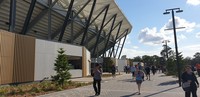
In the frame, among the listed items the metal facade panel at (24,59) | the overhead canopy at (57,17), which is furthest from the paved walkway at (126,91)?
the overhead canopy at (57,17)

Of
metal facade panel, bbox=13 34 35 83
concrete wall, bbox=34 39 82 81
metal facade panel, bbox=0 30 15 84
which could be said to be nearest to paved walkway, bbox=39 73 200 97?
metal facade panel, bbox=0 30 15 84

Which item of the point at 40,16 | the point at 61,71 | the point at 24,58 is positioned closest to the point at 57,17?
the point at 40,16

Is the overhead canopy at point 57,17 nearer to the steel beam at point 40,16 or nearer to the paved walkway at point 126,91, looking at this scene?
the steel beam at point 40,16

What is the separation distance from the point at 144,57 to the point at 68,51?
122357mm

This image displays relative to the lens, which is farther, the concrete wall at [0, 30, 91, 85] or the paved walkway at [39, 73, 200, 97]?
the concrete wall at [0, 30, 91, 85]

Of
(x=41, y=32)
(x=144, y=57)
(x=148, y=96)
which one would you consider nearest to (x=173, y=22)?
(x=148, y=96)

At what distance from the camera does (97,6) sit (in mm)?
44594

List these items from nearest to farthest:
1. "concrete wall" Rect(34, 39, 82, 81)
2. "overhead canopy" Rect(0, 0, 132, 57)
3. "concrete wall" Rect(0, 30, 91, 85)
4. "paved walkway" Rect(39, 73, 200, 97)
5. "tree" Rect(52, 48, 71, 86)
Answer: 1. "paved walkway" Rect(39, 73, 200, 97)
2. "tree" Rect(52, 48, 71, 86)
3. "concrete wall" Rect(0, 30, 91, 85)
4. "concrete wall" Rect(34, 39, 82, 81)
5. "overhead canopy" Rect(0, 0, 132, 57)

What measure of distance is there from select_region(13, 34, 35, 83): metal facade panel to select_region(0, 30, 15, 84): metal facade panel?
484mm

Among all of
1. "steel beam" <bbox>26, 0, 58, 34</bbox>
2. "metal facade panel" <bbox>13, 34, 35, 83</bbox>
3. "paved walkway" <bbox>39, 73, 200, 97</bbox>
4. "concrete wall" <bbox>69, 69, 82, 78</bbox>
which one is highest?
"steel beam" <bbox>26, 0, 58, 34</bbox>

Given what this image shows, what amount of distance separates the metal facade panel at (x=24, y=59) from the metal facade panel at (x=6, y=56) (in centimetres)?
48

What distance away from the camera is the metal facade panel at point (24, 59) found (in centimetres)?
1919

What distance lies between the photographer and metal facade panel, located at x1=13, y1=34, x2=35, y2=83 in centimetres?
1919

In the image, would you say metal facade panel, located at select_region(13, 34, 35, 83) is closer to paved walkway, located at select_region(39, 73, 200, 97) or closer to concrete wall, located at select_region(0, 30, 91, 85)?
concrete wall, located at select_region(0, 30, 91, 85)
